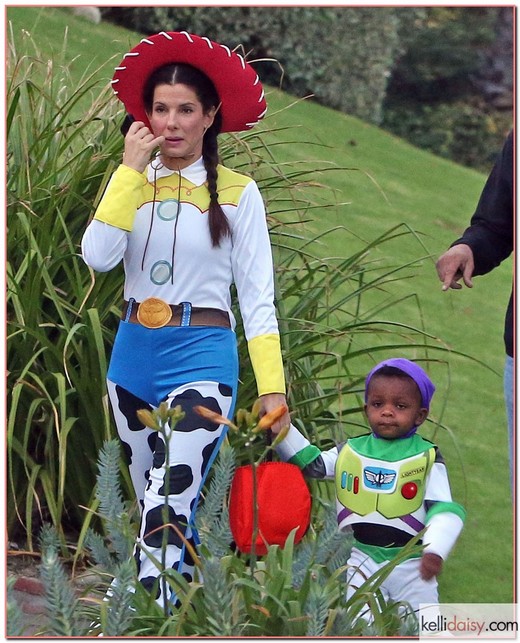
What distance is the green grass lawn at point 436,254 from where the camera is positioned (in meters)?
5.57

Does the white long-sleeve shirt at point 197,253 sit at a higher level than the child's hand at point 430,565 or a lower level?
higher

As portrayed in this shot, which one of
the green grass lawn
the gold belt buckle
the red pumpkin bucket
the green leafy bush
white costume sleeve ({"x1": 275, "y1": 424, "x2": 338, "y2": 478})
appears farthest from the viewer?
the green grass lawn

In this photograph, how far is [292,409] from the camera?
14.8ft

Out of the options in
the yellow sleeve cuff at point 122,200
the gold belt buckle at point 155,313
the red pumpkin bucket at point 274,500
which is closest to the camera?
the red pumpkin bucket at point 274,500

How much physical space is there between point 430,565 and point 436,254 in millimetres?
3511

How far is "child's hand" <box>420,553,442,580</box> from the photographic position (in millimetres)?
3363

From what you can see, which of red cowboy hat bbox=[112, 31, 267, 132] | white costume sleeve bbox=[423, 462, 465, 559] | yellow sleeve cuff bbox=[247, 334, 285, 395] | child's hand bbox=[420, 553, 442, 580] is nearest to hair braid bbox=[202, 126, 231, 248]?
red cowboy hat bbox=[112, 31, 267, 132]

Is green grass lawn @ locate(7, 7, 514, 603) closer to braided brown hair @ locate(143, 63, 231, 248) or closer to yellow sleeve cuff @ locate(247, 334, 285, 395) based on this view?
braided brown hair @ locate(143, 63, 231, 248)

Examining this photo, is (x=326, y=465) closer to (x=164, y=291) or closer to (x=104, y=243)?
(x=164, y=291)

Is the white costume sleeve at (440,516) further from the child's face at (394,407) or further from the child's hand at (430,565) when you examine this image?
the child's face at (394,407)

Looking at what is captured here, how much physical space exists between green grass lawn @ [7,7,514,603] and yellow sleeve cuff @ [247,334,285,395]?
988 millimetres

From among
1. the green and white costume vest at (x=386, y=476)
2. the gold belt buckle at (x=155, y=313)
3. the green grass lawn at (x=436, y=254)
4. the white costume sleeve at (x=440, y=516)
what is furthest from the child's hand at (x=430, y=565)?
the gold belt buckle at (x=155, y=313)

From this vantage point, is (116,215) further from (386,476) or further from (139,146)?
(386,476)

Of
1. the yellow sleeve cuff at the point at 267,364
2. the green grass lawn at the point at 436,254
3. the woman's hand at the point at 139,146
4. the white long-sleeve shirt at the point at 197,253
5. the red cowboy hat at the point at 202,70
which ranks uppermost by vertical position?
the red cowboy hat at the point at 202,70
